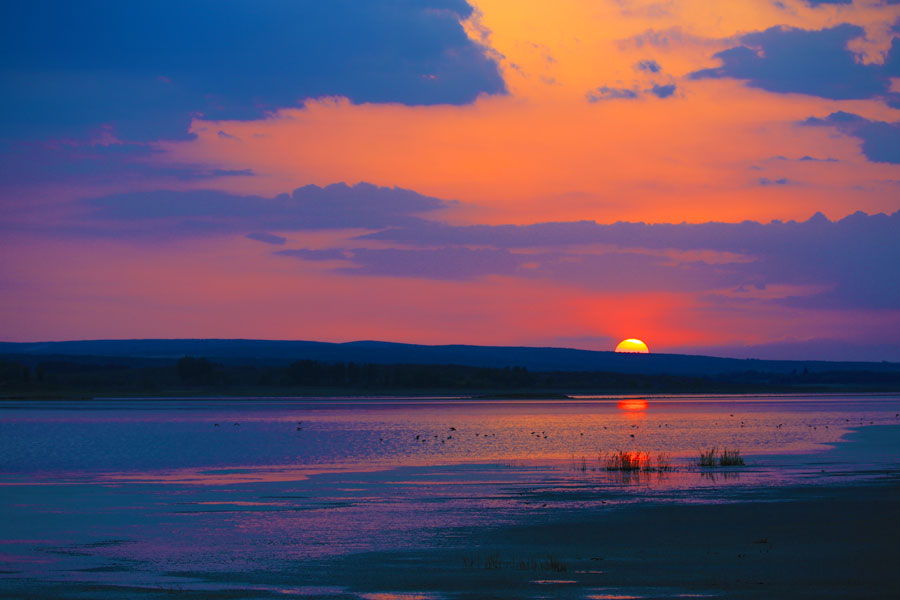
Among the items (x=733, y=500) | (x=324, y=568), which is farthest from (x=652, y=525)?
(x=324, y=568)

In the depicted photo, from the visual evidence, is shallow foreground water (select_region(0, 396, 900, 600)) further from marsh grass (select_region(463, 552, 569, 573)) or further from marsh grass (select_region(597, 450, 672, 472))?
marsh grass (select_region(597, 450, 672, 472))

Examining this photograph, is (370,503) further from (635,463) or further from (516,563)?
(635,463)

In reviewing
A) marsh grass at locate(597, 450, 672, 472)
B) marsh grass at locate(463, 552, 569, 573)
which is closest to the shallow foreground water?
marsh grass at locate(463, 552, 569, 573)

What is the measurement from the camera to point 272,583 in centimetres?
Result: 1722

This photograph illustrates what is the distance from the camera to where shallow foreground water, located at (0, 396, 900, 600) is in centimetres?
1742

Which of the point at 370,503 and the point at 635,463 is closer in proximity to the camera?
the point at 370,503

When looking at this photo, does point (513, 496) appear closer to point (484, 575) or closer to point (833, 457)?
point (484, 575)

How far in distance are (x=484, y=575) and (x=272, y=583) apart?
3.32 metres

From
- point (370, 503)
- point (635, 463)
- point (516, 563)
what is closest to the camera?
point (516, 563)

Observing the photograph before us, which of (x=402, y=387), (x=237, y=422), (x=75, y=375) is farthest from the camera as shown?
(x=75, y=375)

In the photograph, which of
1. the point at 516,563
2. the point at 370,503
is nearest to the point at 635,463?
the point at 370,503

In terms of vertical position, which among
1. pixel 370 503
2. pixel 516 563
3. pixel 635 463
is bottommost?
pixel 370 503

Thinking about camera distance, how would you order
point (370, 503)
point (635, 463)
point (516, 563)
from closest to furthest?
point (516, 563) < point (370, 503) < point (635, 463)

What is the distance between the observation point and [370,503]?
28484mm
